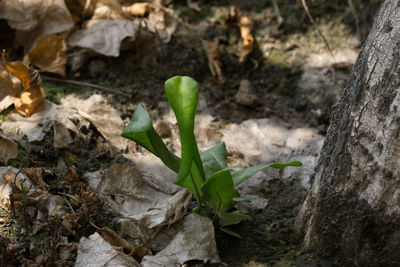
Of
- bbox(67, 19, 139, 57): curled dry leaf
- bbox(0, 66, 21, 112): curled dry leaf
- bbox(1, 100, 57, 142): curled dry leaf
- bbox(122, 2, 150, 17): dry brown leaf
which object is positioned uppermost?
bbox(122, 2, 150, 17): dry brown leaf

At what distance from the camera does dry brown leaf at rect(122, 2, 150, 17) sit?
8.99 feet

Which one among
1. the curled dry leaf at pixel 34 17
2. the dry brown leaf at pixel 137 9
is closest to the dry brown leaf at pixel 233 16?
the dry brown leaf at pixel 137 9

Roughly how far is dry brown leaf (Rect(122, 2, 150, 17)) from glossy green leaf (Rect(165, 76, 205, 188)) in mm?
1405

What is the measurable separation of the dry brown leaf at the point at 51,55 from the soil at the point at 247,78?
0.09 meters

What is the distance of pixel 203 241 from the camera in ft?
5.27

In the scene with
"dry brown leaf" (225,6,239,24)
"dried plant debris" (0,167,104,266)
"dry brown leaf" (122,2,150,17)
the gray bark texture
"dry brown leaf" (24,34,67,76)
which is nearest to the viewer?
the gray bark texture

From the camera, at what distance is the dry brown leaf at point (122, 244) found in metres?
1.55

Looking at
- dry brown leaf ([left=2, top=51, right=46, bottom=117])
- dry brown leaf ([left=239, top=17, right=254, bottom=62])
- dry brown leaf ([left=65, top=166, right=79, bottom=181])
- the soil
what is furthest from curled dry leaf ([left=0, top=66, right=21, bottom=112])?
dry brown leaf ([left=239, top=17, right=254, bottom=62])

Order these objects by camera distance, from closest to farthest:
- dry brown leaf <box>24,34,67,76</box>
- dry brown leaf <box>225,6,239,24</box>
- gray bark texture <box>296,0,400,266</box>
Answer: gray bark texture <box>296,0,400,266</box> → dry brown leaf <box>24,34,67,76</box> → dry brown leaf <box>225,6,239,24</box>

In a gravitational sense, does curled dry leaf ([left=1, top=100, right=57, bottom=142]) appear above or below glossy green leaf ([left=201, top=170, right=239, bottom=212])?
below

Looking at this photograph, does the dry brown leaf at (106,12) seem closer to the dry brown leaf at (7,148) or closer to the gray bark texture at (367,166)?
the dry brown leaf at (7,148)

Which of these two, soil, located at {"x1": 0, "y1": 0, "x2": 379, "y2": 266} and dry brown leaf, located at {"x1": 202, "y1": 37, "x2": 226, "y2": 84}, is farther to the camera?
dry brown leaf, located at {"x1": 202, "y1": 37, "x2": 226, "y2": 84}

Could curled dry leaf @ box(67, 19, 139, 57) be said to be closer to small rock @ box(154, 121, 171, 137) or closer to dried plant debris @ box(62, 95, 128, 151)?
dried plant debris @ box(62, 95, 128, 151)

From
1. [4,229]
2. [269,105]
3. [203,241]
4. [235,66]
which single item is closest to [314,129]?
[269,105]
